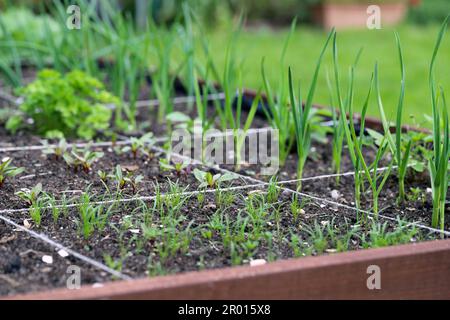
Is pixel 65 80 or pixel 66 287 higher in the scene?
pixel 65 80

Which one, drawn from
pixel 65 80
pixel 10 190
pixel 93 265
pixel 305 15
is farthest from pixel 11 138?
pixel 305 15

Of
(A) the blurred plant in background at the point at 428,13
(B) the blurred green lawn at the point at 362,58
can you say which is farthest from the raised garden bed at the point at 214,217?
(A) the blurred plant in background at the point at 428,13

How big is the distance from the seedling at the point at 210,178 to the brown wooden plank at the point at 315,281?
64 cm

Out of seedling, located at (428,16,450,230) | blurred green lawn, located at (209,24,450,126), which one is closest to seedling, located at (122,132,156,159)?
seedling, located at (428,16,450,230)

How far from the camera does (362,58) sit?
21.1 feet

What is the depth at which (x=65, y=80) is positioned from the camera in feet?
10.9

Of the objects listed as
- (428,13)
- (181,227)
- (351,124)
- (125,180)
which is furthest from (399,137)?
(428,13)

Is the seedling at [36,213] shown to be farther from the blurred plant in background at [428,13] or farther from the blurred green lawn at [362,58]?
the blurred plant in background at [428,13]

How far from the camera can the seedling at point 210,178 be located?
95.9 inches

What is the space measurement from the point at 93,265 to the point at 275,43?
17.9ft

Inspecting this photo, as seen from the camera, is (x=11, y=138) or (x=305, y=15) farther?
(x=305, y=15)

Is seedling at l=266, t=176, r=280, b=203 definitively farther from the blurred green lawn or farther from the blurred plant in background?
the blurred plant in background

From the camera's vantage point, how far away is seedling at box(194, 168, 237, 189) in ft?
7.99
